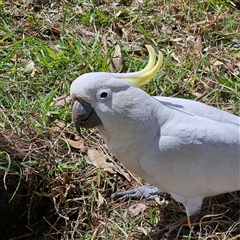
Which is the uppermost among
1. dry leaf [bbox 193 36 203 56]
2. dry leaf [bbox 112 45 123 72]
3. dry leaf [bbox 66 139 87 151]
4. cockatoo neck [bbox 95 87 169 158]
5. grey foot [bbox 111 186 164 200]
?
cockatoo neck [bbox 95 87 169 158]

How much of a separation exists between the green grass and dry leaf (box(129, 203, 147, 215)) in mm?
38

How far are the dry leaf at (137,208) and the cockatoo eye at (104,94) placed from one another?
86 centimetres

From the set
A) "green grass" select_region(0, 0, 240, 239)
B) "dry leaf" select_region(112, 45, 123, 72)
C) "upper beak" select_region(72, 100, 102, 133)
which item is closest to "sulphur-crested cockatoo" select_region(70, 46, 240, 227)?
"upper beak" select_region(72, 100, 102, 133)

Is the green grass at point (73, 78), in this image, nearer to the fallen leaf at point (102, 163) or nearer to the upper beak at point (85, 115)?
the fallen leaf at point (102, 163)

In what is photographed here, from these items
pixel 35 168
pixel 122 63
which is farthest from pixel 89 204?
pixel 122 63

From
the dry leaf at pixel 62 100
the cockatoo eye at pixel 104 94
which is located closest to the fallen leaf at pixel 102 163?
the dry leaf at pixel 62 100

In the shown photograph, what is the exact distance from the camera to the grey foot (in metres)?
2.52

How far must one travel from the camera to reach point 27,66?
317cm

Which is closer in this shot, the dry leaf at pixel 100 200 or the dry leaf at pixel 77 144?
the dry leaf at pixel 100 200

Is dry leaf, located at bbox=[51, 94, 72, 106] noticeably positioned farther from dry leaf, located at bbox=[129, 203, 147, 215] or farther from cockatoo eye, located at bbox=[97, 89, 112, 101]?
cockatoo eye, located at bbox=[97, 89, 112, 101]

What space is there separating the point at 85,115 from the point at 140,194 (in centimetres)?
79

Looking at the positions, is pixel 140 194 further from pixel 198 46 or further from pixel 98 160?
pixel 198 46

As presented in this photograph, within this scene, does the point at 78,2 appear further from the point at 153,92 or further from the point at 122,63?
the point at 153,92

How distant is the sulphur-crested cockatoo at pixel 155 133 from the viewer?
1.92m
